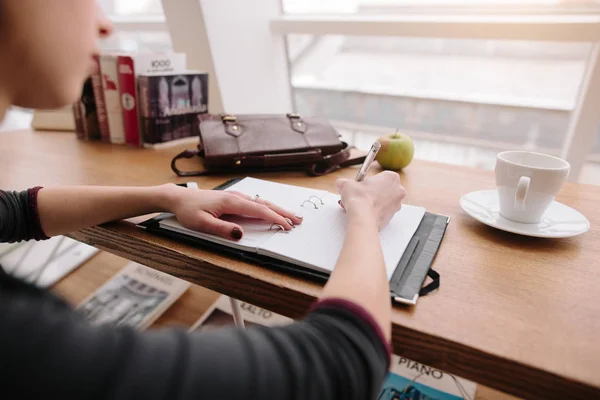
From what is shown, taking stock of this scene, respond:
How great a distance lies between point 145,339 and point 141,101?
0.98 m

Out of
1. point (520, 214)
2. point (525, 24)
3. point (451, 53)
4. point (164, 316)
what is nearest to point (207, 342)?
point (520, 214)

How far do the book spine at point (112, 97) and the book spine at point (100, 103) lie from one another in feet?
0.05

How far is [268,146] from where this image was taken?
→ 0.97 meters

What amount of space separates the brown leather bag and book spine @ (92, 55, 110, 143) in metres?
0.38

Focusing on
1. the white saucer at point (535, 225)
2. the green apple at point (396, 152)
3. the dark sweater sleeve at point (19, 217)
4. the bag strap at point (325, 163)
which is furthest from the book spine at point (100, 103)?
the white saucer at point (535, 225)

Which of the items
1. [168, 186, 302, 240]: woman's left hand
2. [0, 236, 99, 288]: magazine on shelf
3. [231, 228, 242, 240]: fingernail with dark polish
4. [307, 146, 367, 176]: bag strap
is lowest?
[0, 236, 99, 288]: magazine on shelf

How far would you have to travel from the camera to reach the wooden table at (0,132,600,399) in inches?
16.4

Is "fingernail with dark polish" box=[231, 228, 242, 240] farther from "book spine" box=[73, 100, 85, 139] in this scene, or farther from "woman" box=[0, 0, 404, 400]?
"book spine" box=[73, 100, 85, 139]

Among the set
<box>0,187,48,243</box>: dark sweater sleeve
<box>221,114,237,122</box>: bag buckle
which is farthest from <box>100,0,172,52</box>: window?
<box>0,187,48,243</box>: dark sweater sleeve

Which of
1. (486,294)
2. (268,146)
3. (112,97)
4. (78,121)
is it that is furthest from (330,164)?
(78,121)

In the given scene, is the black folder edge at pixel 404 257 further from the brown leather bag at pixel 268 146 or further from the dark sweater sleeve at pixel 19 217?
the brown leather bag at pixel 268 146

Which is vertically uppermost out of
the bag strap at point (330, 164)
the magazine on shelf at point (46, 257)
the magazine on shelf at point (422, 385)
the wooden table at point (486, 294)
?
the bag strap at point (330, 164)

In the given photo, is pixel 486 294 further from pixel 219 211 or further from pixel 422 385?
pixel 422 385

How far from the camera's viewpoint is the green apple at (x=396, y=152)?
38.3 inches
